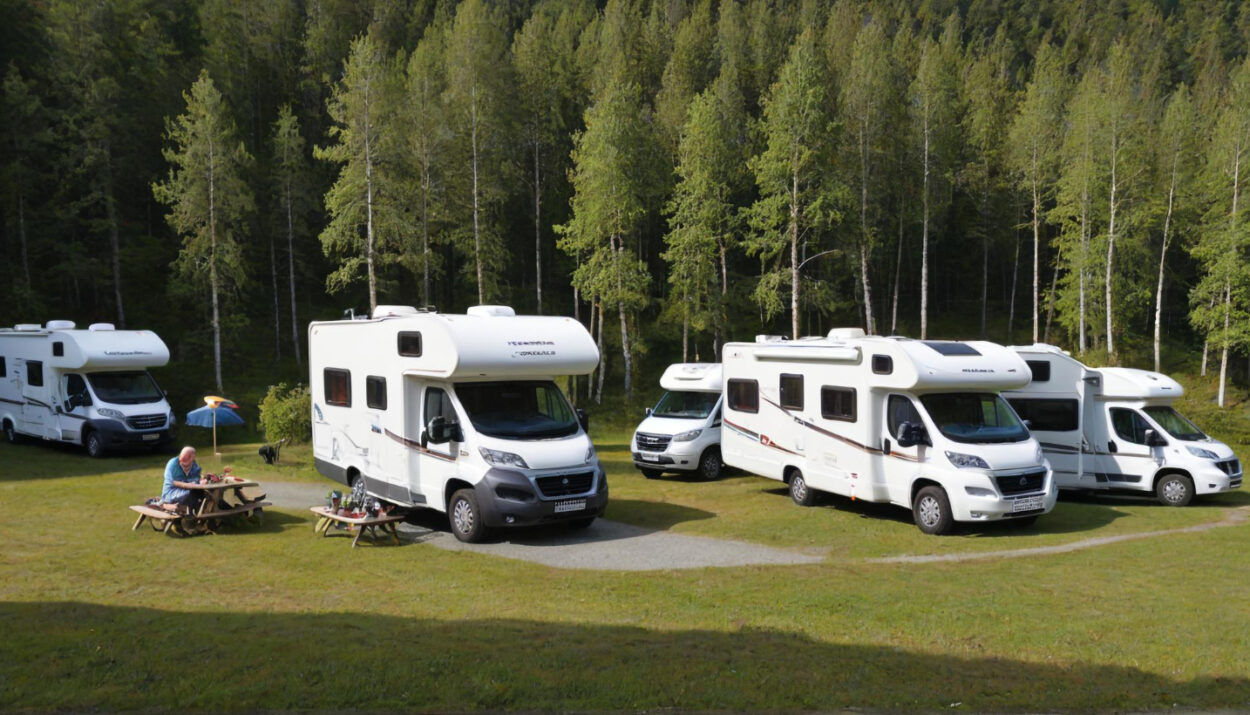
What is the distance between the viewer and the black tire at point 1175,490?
1510 cm

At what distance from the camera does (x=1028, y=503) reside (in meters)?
12.2

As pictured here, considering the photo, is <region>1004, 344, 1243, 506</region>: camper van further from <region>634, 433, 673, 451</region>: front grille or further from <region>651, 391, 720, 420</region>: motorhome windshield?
<region>634, 433, 673, 451</region>: front grille

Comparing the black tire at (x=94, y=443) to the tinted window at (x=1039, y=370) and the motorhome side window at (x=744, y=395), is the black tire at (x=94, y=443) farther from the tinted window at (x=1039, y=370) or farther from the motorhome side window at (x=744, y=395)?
the tinted window at (x=1039, y=370)

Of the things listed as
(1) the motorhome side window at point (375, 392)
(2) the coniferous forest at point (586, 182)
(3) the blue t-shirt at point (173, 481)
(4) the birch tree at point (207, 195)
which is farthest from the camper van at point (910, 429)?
(4) the birch tree at point (207, 195)

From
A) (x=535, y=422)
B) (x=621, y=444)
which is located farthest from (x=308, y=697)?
(x=621, y=444)

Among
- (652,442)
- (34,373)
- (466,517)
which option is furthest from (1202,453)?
(34,373)

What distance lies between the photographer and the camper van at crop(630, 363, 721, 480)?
18094 millimetres

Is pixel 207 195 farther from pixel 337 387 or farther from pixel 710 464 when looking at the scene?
pixel 710 464

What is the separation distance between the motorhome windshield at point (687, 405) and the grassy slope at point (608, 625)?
607cm

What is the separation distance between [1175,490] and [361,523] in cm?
1412

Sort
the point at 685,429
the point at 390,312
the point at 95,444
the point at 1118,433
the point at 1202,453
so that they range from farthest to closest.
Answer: the point at 95,444 < the point at 685,429 < the point at 1118,433 < the point at 1202,453 < the point at 390,312

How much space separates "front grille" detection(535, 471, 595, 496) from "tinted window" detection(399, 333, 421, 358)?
2671 mm

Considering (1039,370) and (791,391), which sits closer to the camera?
(791,391)

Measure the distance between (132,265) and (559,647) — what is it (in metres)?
37.7
